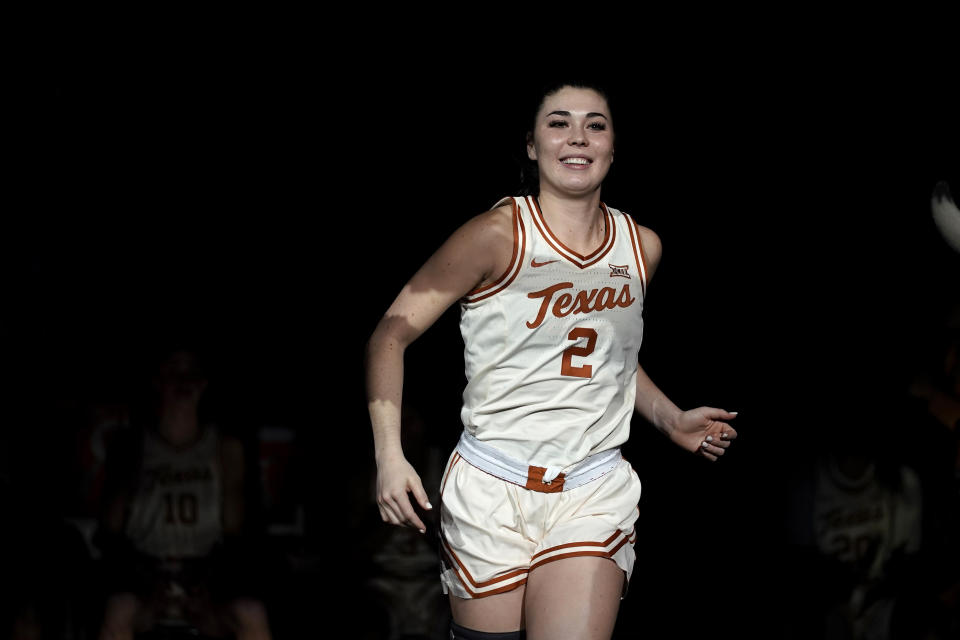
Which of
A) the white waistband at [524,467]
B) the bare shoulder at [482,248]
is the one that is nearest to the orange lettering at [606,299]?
the bare shoulder at [482,248]

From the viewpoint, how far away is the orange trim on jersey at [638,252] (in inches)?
99.5

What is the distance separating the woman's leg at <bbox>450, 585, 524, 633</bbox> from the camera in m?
2.32

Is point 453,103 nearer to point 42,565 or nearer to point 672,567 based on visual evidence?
point 672,567

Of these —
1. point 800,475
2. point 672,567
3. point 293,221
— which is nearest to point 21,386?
point 293,221

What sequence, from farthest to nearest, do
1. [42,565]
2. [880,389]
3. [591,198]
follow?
1. [880,389]
2. [42,565]
3. [591,198]

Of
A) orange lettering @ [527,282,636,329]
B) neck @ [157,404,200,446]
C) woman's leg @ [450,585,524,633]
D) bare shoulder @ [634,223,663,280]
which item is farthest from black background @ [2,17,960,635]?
woman's leg @ [450,585,524,633]

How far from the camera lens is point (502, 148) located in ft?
14.4

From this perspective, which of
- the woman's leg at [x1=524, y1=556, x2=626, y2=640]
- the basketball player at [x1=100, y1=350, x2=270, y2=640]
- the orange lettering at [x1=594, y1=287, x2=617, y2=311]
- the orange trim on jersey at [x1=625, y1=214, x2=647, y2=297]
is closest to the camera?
the woman's leg at [x1=524, y1=556, x2=626, y2=640]

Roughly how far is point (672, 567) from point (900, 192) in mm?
1726

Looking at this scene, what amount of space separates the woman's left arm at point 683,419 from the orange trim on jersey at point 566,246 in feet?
0.39

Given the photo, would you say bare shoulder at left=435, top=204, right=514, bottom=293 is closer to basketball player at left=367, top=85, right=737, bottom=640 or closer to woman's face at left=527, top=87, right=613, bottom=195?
basketball player at left=367, top=85, right=737, bottom=640

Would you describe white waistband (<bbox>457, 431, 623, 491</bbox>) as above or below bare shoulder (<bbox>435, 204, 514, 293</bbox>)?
below

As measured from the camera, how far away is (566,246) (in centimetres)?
245

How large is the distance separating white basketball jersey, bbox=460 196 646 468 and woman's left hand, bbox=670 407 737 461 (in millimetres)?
179
